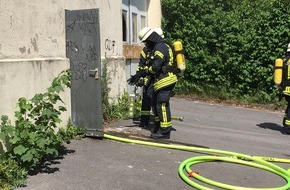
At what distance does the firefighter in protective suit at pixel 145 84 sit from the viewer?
23.0ft

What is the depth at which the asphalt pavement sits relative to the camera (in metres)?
4.57

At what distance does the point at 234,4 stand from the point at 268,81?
3.13 m

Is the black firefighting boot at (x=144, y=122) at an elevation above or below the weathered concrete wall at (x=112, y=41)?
below

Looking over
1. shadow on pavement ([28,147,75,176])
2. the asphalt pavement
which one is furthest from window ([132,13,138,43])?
shadow on pavement ([28,147,75,176])

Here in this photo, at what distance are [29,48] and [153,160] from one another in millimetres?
2389

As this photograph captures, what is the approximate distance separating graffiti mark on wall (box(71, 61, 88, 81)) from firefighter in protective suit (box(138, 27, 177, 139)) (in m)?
1.10

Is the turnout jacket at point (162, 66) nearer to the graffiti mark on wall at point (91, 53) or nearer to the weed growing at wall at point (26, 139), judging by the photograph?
the graffiti mark on wall at point (91, 53)

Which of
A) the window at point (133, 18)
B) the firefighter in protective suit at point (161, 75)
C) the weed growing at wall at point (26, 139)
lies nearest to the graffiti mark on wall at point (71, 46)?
the firefighter in protective suit at point (161, 75)

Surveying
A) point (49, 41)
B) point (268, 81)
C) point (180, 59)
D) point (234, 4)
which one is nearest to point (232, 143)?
point (180, 59)

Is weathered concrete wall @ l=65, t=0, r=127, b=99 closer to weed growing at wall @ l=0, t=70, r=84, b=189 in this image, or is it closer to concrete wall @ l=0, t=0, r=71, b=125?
concrete wall @ l=0, t=0, r=71, b=125

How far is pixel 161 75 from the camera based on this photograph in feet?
21.1

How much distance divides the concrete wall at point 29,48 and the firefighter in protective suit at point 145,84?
1469mm

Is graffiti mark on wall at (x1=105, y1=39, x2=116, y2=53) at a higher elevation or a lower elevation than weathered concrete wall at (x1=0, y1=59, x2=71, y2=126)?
higher

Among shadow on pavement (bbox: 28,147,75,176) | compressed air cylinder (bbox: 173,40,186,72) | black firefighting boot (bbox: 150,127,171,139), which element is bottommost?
shadow on pavement (bbox: 28,147,75,176)
